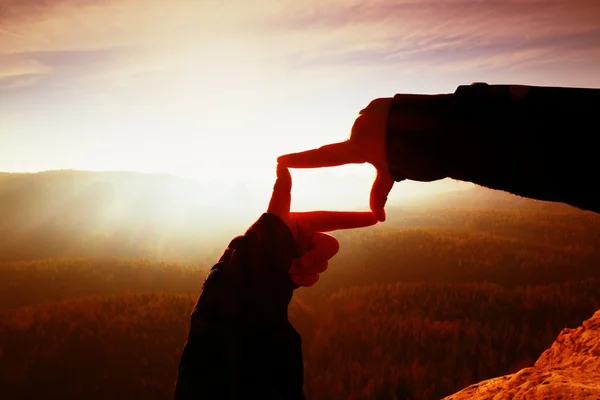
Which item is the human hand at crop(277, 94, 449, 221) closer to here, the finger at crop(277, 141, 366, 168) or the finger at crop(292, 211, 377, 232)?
the finger at crop(277, 141, 366, 168)

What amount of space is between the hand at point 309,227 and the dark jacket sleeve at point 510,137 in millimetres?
506

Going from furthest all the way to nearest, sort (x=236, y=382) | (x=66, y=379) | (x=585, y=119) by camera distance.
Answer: (x=66, y=379)
(x=236, y=382)
(x=585, y=119)

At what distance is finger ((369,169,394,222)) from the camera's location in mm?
846

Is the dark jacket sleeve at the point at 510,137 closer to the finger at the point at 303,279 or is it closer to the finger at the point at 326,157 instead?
the finger at the point at 326,157

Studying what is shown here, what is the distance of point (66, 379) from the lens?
22.6 ft

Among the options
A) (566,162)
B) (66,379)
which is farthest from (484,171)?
(66,379)

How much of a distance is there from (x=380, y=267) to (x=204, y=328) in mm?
16059

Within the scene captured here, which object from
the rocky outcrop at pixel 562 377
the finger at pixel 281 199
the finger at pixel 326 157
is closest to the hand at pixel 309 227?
the finger at pixel 281 199

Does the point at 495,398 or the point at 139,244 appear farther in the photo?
the point at 139,244

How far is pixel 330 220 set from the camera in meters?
1.28

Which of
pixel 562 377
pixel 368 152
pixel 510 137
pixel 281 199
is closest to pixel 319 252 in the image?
pixel 281 199

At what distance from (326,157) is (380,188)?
0.50 feet

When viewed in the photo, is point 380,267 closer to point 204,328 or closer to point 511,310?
point 511,310

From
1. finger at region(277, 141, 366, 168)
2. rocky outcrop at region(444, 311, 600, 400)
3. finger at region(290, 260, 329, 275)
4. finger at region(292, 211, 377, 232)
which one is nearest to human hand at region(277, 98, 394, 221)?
finger at region(277, 141, 366, 168)
